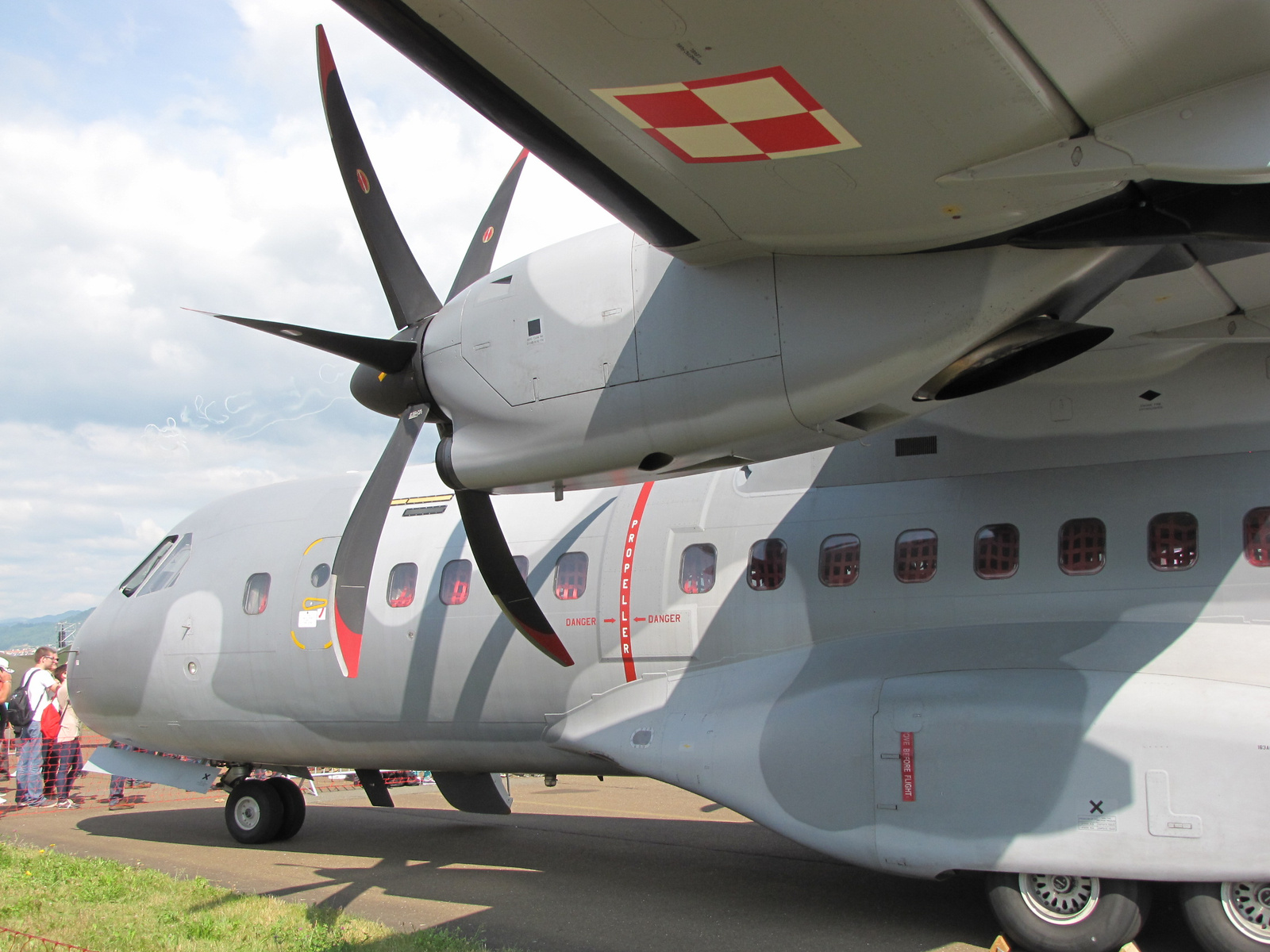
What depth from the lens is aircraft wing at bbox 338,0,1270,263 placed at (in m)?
3.30

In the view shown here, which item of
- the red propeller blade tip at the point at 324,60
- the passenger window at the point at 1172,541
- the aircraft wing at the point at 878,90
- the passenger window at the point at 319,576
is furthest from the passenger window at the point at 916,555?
the passenger window at the point at 319,576

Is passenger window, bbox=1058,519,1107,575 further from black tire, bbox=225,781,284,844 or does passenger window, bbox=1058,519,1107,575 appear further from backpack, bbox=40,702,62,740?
backpack, bbox=40,702,62,740

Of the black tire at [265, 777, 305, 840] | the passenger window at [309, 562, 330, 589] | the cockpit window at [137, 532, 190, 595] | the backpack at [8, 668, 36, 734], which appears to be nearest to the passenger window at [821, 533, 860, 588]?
the passenger window at [309, 562, 330, 589]

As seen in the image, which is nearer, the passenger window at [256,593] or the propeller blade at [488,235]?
the propeller blade at [488,235]

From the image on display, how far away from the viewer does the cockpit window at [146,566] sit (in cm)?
1170

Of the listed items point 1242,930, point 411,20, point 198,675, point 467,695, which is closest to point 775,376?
point 411,20

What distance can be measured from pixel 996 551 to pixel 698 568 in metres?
2.37

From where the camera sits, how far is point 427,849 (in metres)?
10.5

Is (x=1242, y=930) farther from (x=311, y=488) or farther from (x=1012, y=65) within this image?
(x=311, y=488)

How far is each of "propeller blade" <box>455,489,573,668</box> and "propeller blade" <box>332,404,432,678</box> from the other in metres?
0.66

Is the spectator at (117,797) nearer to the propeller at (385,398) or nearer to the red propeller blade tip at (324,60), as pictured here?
the propeller at (385,398)

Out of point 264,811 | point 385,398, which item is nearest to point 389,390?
point 385,398

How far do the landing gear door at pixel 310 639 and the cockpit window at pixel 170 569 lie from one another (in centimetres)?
208

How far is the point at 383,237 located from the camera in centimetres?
781
